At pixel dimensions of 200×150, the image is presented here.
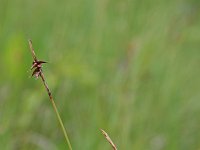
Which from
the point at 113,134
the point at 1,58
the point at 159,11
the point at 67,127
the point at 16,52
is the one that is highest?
the point at 159,11

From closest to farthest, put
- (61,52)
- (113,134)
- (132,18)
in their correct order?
(113,134) → (61,52) → (132,18)

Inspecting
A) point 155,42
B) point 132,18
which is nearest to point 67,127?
point 155,42

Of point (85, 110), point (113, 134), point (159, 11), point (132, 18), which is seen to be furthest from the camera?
point (159, 11)

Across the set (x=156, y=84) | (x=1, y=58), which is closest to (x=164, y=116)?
(x=156, y=84)

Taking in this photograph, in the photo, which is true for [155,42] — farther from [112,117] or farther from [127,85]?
[112,117]

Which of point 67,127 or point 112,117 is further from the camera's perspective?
point 67,127

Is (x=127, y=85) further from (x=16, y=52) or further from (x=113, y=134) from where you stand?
(x=16, y=52)

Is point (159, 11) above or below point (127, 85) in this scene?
above
